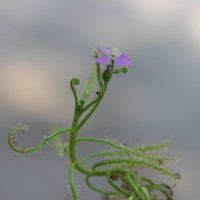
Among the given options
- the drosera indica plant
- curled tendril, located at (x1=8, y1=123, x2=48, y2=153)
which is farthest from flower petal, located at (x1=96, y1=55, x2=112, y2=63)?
curled tendril, located at (x1=8, y1=123, x2=48, y2=153)

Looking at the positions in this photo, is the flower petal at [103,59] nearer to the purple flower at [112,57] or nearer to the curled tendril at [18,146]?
the purple flower at [112,57]

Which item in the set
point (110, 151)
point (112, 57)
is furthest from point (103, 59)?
point (110, 151)

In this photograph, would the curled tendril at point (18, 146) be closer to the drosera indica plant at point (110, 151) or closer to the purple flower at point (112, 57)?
the drosera indica plant at point (110, 151)

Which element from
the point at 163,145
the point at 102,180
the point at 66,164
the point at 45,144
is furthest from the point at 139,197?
the point at 66,164

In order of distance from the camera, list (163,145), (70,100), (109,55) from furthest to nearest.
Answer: (70,100)
(163,145)
(109,55)

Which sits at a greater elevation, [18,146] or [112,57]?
[112,57]

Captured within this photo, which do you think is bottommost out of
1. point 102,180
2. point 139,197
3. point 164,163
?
point 139,197

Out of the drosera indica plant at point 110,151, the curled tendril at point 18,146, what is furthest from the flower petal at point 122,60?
the curled tendril at point 18,146

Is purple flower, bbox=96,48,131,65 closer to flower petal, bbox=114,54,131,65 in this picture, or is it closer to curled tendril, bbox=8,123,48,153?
flower petal, bbox=114,54,131,65

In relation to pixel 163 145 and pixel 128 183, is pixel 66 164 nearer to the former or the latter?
pixel 163 145

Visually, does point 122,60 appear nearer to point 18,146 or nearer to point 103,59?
point 103,59

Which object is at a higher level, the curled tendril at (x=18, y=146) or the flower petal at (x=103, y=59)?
the flower petal at (x=103, y=59)
